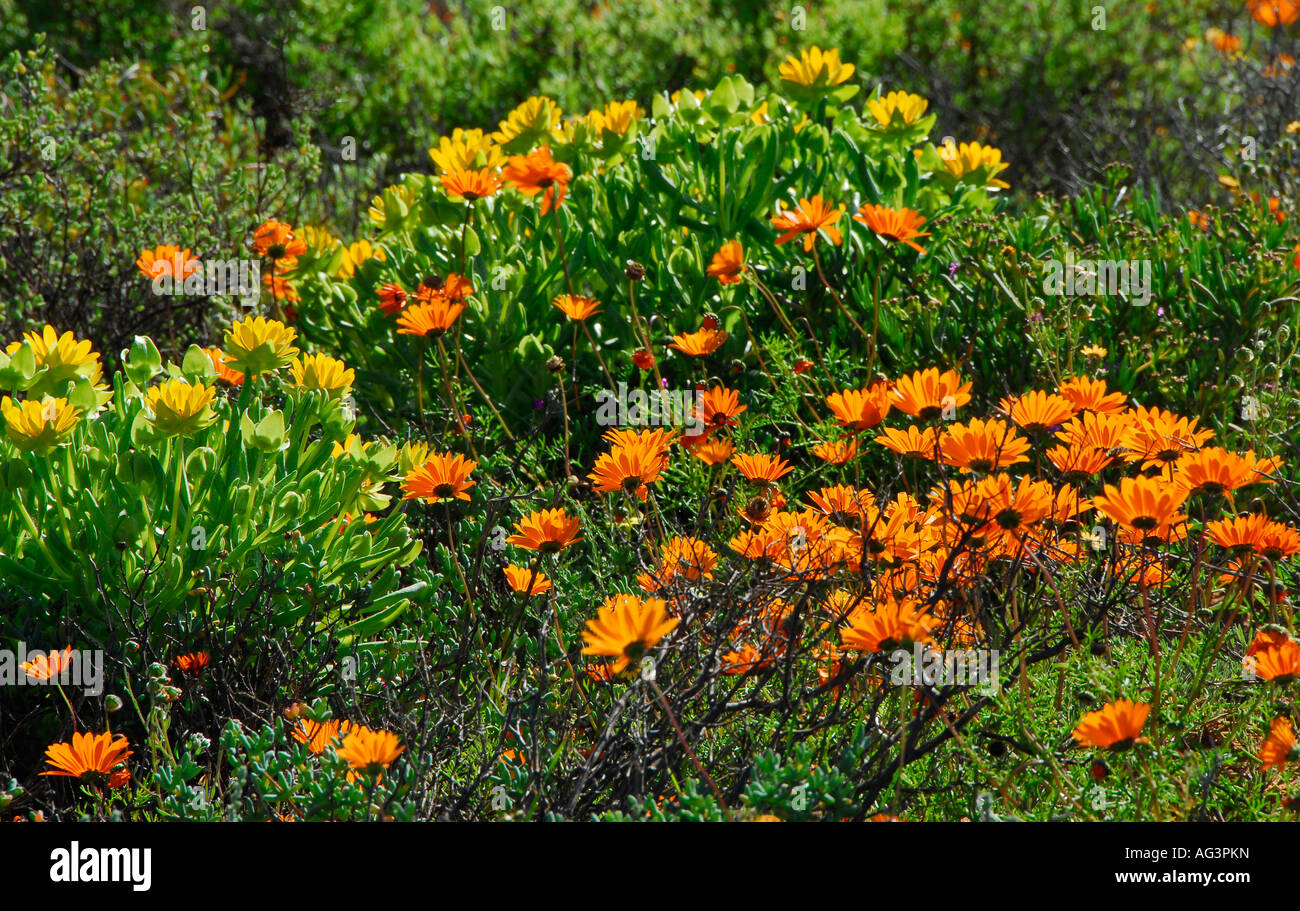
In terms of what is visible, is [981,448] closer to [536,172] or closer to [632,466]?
[632,466]

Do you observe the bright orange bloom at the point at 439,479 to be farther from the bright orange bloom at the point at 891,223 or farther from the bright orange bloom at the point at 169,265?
the bright orange bloom at the point at 169,265

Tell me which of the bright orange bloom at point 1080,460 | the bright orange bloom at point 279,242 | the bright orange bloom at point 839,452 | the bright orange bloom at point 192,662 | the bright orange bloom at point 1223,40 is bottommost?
the bright orange bloom at point 192,662

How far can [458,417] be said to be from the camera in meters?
2.92

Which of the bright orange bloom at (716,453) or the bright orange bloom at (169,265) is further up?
the bright orange bloom at (169,265)

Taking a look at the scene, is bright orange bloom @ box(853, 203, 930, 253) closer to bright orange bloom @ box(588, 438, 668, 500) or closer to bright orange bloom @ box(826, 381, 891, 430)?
bright orange bloom @ box(826, 381, 891, 430)

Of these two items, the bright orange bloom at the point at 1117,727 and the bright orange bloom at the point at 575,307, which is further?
the bright orange bloom at the point at 575,307

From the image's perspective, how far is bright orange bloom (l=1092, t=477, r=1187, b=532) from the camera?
183 cm

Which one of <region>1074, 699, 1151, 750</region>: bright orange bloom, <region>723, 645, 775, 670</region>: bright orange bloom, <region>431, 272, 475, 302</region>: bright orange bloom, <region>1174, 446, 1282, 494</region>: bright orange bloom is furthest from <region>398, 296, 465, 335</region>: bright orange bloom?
<region>1074, 699, 1151, 750</region>: bright orange bloom

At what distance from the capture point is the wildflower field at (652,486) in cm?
193

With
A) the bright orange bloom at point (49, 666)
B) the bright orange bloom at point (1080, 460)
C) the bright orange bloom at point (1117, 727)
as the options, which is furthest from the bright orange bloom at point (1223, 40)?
the bright orange bloom at point (49, 666)

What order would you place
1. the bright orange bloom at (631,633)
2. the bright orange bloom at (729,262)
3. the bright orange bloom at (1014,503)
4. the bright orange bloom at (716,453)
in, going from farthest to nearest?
1. the bright orange bloom at (729,262)
2. the bright orange bloom at (716,453)
3. the bright orange bloom at (1014,503)
4. the bright orange bloom at (631,633)

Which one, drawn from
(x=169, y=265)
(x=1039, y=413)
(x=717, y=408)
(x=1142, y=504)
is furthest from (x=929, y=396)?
(x=169, y=265)

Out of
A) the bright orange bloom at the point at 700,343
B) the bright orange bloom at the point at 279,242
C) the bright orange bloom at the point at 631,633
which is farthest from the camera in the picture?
the bright orange bloom at the point at 279,242
